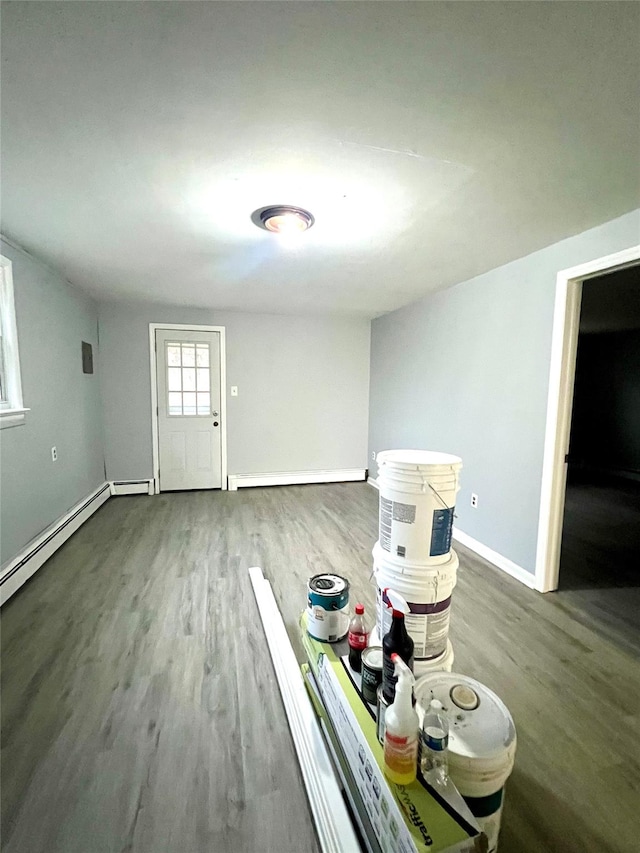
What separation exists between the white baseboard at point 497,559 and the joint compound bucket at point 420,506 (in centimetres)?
147

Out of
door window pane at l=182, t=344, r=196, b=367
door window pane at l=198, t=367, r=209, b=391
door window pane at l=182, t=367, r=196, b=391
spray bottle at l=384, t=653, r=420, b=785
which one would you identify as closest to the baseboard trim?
door window pane at l=182, t=367, r=196, b=391

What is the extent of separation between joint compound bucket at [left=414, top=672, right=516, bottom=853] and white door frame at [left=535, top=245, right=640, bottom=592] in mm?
1711

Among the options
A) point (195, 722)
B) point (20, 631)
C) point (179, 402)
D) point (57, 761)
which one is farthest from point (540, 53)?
point (179, 402)

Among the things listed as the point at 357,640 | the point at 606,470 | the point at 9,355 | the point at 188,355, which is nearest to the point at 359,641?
the point at 357,640

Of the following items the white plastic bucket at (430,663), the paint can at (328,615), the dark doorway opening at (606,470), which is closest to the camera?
the white plastic bucket at (430,663)

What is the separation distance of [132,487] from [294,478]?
2.06m

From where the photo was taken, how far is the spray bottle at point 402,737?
979 mm

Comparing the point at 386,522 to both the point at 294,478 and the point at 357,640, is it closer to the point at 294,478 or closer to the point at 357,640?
the point at 357,640

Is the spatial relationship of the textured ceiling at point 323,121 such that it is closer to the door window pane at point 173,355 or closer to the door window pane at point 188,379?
the door window pane at point 173,355

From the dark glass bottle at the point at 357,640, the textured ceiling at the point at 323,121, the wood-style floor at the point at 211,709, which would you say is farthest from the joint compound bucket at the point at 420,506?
the textured ceiling at the point at 323,121

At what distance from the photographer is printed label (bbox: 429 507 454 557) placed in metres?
1.57

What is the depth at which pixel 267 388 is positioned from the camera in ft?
16.6

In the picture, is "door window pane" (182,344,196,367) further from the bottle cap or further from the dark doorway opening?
the dark doorway opening

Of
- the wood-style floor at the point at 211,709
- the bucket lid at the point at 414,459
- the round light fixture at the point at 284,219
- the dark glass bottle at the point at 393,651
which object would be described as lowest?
the wood-style floor at the point at 211,709
